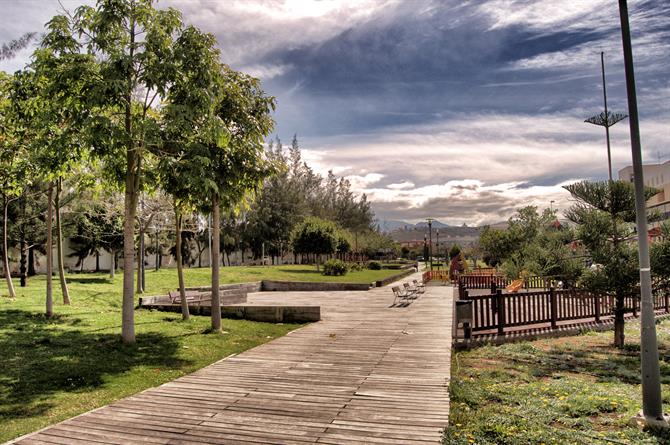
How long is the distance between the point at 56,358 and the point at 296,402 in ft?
15.8

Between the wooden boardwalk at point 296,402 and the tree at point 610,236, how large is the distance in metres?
4.56

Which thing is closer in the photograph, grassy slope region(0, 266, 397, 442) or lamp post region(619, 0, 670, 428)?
lamp post region(619, 0, 670, 428)

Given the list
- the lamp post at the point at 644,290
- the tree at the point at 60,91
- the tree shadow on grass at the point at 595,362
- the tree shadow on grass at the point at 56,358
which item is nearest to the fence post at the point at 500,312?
the tree shadow on grass at the point at 595,362

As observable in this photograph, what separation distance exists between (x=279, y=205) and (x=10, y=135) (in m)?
51.4

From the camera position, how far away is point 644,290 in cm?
594

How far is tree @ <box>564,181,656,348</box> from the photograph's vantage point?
459 inches

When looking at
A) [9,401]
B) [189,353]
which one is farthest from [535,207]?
[9,401]

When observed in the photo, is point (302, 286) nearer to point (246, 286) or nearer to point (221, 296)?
point (246, 286)

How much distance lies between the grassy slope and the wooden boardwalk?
506 millimetres

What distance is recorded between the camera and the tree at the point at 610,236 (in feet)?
38.3

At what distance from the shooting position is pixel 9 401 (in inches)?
250

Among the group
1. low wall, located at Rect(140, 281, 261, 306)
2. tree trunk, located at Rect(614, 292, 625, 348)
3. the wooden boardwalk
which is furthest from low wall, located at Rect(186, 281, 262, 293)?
tree trunk, located at Rect(614, 292, 625, 348)

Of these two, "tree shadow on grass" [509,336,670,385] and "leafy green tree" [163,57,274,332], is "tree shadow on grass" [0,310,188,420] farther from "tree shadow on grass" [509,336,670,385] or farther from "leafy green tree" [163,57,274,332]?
"tree shadow on grass" [509,336,670,385]

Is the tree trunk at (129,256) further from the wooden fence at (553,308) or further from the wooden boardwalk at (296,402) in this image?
the wooden fence at (553,308)
